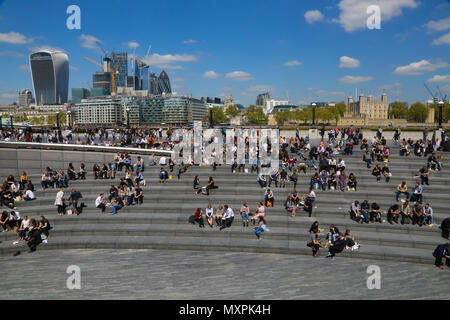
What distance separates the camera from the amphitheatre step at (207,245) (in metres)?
13.4

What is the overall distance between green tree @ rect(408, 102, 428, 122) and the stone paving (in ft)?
465

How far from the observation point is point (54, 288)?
1112 centimetres

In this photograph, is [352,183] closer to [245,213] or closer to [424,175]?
[424,175]

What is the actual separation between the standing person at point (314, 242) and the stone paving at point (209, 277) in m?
0.35

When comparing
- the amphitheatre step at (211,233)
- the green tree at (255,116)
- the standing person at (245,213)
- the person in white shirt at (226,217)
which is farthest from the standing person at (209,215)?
the green tree at (255,116)

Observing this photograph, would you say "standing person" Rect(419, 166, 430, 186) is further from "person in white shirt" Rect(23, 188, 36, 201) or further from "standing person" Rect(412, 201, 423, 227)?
"person in white shirt" Rect(23, 188, 36, 201)

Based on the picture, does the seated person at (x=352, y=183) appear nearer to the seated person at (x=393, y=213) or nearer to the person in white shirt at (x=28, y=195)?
the seated person at (x=393, y=213)

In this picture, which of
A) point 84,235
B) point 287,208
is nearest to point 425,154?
point 287,208

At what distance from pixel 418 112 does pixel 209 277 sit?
148 meters

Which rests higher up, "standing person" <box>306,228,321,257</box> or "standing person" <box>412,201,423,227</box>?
"standing person" <box>412,201,423,227</box>

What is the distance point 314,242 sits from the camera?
45.1ft

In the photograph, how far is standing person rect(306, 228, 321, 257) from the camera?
1366 centimetres

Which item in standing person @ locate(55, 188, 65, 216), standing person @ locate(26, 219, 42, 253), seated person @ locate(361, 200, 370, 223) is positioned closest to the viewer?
standing person @ locate(26, 219, 42, 253)

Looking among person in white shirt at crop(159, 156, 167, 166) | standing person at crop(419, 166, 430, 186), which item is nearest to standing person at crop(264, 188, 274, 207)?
person in white shirt at crop(159, 156, 167, 166)
